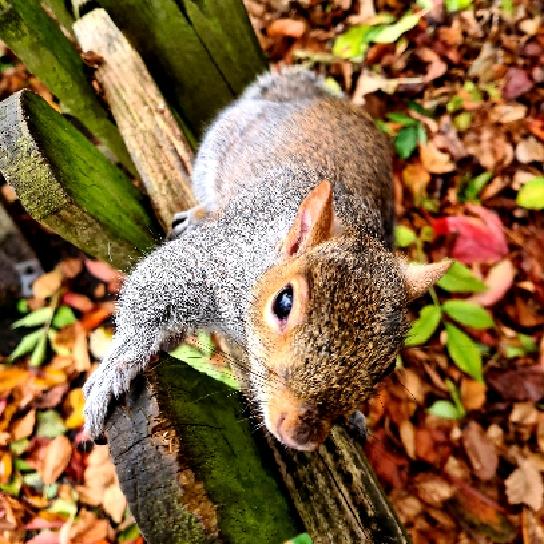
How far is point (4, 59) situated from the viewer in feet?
11.4

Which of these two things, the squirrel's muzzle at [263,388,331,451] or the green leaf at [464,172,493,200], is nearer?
Result: the squirrel's muzzle at [263,388,331,451]

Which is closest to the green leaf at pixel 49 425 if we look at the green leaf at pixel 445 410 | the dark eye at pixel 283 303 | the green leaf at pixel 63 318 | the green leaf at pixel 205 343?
the green leaf at pixel 63 318

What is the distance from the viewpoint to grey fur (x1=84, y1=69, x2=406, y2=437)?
167 centimetres

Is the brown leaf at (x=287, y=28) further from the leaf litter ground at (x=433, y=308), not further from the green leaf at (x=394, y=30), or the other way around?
the green leaf at (x=394, y=30)

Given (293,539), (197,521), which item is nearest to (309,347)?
(197,521)

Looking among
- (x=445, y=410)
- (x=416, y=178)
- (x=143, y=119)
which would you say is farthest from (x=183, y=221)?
(x=416, y=178)

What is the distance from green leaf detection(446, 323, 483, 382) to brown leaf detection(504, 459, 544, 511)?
0.39 m

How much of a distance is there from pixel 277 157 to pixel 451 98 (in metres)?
1.52

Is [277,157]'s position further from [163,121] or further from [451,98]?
[451,98]

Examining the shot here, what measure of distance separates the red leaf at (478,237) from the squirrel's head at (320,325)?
1.43 metres

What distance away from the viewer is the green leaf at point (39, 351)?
108 inches

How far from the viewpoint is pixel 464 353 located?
266cm

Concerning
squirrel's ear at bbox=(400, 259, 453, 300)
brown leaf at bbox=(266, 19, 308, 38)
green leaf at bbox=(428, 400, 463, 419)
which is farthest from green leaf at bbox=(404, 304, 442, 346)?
brown leaf at bbox=(266, 19, 308, 38)

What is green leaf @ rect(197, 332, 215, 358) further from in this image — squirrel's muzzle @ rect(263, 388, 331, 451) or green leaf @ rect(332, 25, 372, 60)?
green leaf @ rect(332, 25, 372, 60)
